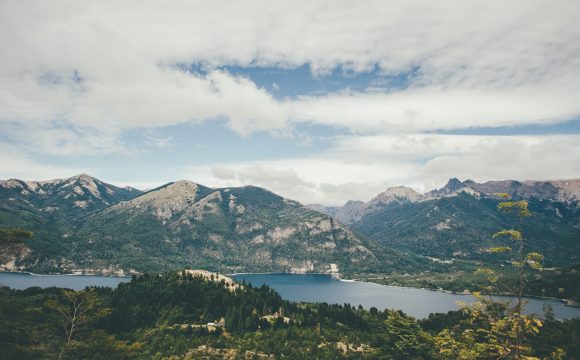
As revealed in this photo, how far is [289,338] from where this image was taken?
416ft

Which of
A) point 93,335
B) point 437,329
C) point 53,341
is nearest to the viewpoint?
point 93,335

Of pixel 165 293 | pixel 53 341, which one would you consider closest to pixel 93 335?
pixel 53 341

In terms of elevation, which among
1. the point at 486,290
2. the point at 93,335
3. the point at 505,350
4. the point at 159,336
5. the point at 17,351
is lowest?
the point at 159,336

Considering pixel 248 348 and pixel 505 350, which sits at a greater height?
pixel 505 350

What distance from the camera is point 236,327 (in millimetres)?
137750

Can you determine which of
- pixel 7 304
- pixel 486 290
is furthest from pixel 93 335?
pixel 486 290

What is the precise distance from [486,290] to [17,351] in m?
65.5

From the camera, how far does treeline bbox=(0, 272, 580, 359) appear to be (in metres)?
82.5

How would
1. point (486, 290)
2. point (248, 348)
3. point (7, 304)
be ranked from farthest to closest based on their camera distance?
point (248, 348), point (7, 304), point (486, 290)

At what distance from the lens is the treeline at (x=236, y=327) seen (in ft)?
271

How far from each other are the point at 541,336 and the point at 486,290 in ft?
508

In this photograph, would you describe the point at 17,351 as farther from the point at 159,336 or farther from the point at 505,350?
the point at 159,336

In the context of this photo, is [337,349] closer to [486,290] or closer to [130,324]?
[130,324]

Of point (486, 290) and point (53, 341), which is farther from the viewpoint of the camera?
point (53, 341)
